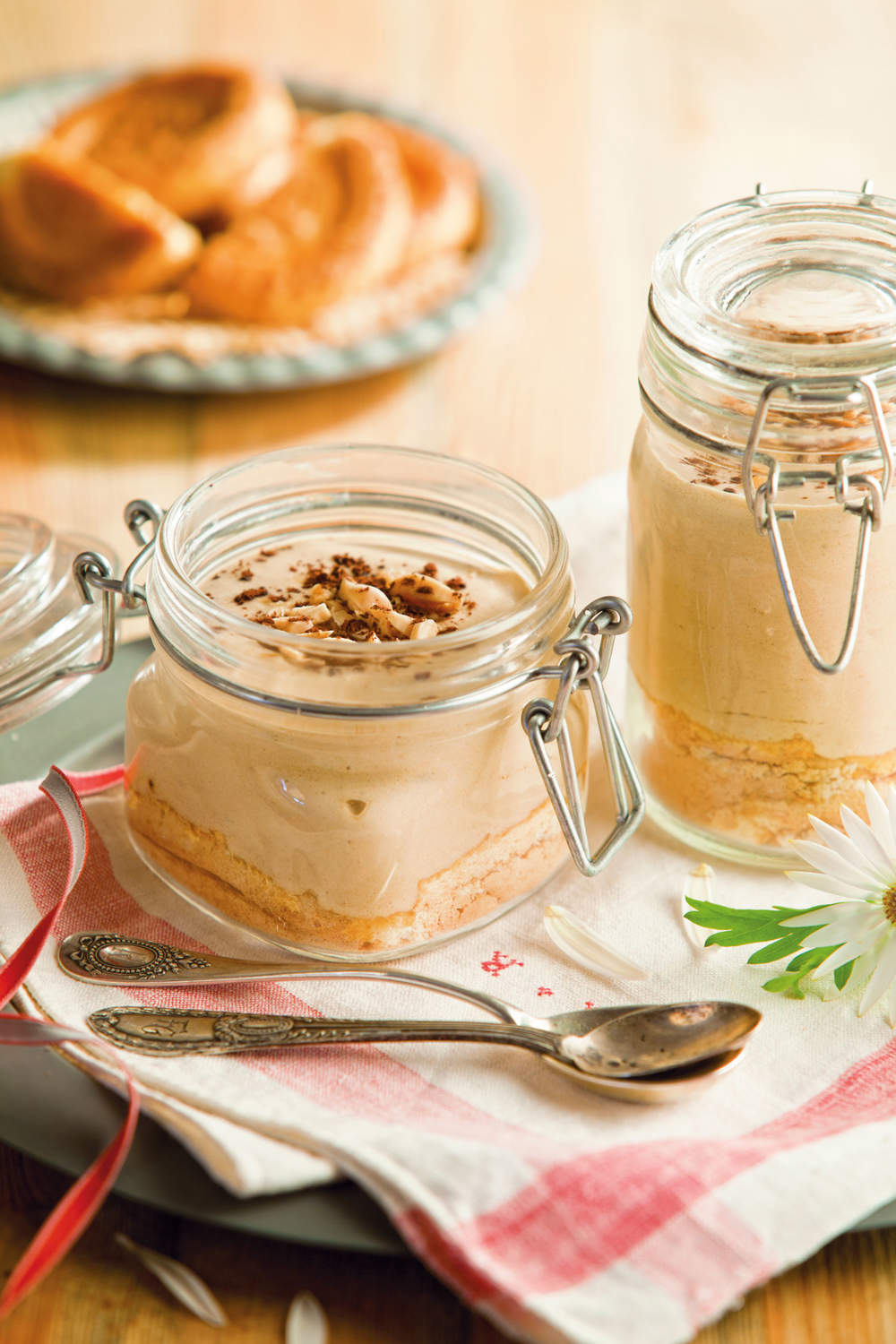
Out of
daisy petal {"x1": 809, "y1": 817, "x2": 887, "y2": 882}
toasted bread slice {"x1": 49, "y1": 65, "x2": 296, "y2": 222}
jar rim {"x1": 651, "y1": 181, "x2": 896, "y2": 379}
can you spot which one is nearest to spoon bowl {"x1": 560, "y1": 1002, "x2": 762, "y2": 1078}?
daisy petal {"x1": 809, "y1": 817, "x2": 887, "y2": 882}

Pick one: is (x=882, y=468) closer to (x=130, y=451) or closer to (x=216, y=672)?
(x=216, y=672)

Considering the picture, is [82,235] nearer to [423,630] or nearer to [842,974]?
[423,630]

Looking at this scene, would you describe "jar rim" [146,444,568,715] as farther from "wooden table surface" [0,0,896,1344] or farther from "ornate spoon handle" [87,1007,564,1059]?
"wooden table surface" [0,0,896,1344]

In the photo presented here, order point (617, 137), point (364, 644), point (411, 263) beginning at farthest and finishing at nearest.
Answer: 1. point (617, 137)
2. point (411, 263)
3. point (364, 644)

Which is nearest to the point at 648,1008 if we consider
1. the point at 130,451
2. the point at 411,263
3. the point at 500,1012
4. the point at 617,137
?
the point at 500,1012

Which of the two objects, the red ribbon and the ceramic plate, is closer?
the red ribbon

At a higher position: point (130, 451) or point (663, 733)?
point (663, 733)
